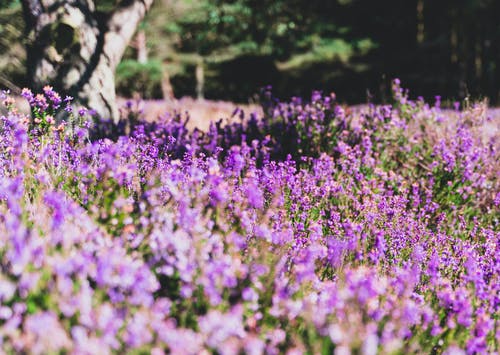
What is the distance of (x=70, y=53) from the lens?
4.70 metres

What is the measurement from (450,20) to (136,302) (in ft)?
63.7

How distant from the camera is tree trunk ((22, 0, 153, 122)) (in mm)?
4637

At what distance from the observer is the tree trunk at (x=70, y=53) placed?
4.64m

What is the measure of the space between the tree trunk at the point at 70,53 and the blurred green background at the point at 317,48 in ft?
27.4

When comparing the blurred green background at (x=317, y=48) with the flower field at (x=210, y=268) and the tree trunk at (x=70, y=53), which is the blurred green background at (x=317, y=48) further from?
the flower field at (x=210, y=268)

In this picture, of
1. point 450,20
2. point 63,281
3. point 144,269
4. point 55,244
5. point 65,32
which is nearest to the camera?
point 63,281

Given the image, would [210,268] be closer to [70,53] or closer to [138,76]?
[70,53]

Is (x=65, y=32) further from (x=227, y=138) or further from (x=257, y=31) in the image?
(x=257, y=31)

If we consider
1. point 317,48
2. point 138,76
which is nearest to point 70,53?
point 317,48

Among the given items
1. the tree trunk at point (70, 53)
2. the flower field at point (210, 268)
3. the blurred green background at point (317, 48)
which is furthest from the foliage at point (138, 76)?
the flower field at point (210, 268)

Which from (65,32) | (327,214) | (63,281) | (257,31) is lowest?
(327,214)

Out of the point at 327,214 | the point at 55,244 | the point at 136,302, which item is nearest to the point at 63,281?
the point at 136,302

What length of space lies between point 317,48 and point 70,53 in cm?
1485

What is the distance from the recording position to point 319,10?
15.5m
